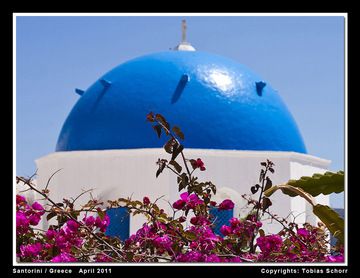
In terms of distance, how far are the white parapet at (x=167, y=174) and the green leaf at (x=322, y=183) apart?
8.14 metres

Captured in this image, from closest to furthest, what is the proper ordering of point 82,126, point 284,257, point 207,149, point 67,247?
1. point 284,257
2. point 67,247
3. point 207,149
4. point 82,126

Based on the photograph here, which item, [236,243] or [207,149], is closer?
[236,243]

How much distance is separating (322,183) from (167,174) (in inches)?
332

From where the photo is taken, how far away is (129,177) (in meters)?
12.6

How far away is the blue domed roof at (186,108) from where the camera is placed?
1241 cm

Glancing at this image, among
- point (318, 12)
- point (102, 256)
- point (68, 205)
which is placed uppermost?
point (318, 12)

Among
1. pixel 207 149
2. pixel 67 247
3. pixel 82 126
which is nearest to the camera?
pixel 67 247

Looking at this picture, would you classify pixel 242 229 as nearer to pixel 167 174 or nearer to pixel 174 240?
pixel 174 240

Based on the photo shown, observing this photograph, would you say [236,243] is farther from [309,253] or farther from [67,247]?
[67,247]

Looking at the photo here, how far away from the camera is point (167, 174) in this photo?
39.9 feet

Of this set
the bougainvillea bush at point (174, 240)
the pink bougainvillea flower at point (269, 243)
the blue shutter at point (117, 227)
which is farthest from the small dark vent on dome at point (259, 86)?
the pink bougainvillea flower at point (269, 243)

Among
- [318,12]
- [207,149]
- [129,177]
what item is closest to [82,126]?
[129,177]

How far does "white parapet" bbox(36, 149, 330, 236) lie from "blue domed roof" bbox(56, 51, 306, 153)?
198mm

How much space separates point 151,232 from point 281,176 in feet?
31.5
